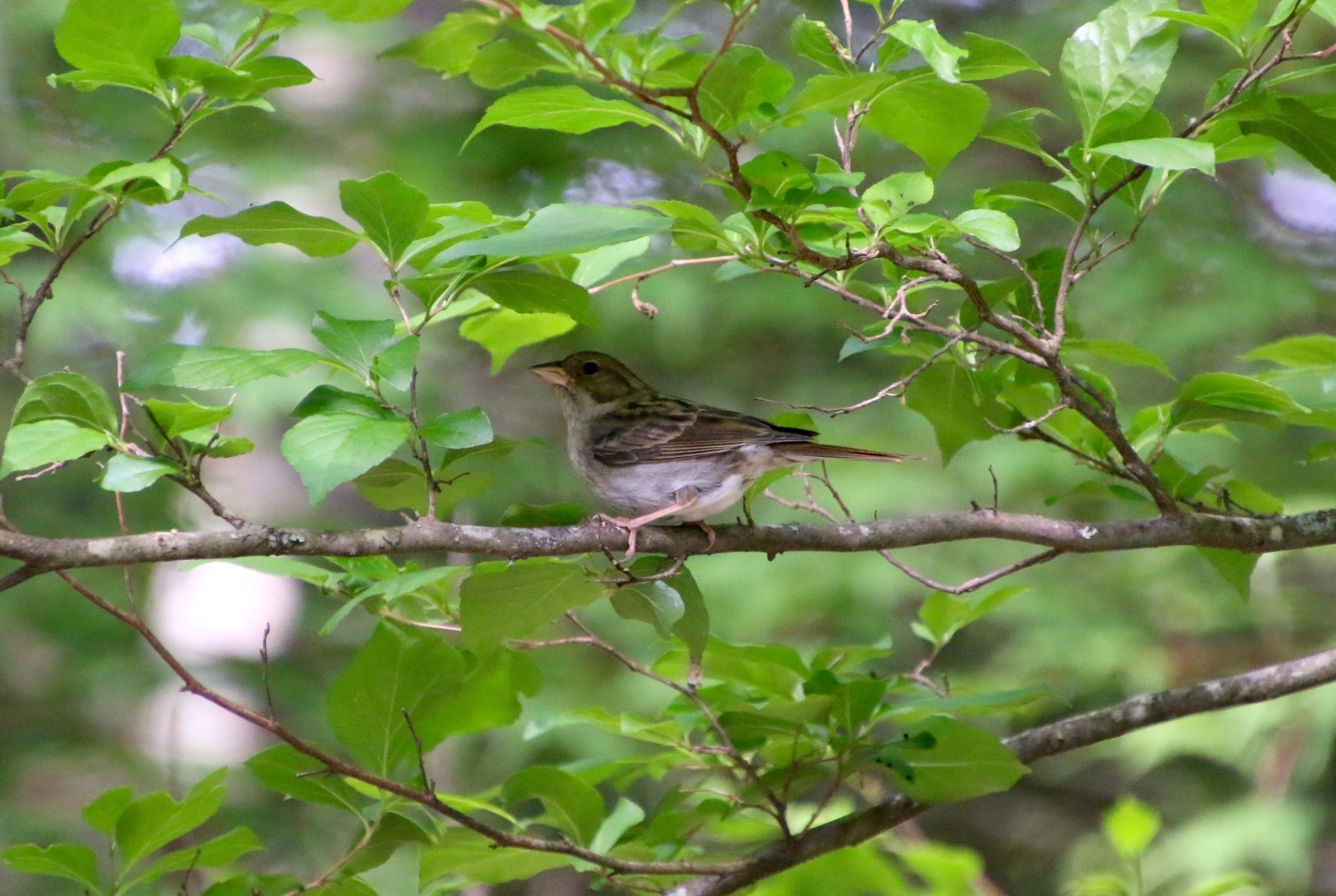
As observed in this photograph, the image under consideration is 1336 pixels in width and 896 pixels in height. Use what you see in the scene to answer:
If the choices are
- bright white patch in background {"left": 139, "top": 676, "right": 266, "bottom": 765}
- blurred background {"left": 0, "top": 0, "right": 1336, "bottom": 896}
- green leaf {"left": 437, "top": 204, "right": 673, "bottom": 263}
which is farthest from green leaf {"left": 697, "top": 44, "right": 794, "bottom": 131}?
bright white patch in background {"left": 139, "top": 676, "right": 266, "bottom": 765}

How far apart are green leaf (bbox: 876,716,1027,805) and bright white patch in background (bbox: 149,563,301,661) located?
250 inches

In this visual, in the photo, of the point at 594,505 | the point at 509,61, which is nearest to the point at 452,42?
the point at 509,61

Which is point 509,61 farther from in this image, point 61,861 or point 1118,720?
point 1118,720

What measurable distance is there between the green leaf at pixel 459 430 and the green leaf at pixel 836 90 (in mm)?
711

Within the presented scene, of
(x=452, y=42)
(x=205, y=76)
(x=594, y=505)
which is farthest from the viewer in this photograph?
(x=594, y=505)

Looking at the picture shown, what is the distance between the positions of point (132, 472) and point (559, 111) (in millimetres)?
855

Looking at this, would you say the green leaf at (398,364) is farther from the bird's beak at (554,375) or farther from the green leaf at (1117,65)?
the bird's beak at (554,375)

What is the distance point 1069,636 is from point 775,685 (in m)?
4.70

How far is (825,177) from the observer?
199 centimetres

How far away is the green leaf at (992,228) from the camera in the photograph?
1969 millimetres

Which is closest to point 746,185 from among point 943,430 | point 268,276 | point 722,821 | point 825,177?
point 825,177

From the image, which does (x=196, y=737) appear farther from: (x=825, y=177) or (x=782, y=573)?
(x=825, y=177)

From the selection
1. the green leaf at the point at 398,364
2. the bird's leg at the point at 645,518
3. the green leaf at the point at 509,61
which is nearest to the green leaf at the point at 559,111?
the green leaf at the point at 509,61

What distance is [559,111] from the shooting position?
6.23 ft
